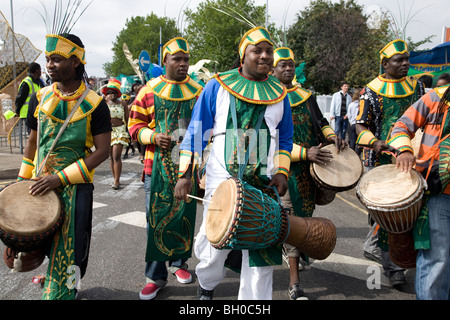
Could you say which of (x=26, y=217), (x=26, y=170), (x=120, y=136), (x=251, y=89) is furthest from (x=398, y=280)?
(x=120, y=136)

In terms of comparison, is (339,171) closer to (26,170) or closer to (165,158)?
(165,158)

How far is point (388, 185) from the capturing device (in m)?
2.91

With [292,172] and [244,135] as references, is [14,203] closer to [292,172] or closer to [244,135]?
[244,135]

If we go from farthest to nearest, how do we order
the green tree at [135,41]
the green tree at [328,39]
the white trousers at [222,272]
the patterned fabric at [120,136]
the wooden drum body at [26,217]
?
the green tree at [135,41] → the green tree at [328,39] → the patterned fabric at [120,136] → the white trousers at [222,272] → the wooden drum body at [26,217]

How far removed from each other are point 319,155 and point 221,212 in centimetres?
161

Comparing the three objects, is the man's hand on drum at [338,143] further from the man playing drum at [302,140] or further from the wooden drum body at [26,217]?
the wooden drum body at [26,217]

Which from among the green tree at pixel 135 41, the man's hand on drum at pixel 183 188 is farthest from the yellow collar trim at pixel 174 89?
the green tree at pixel 135 41

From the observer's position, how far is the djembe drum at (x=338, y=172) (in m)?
3.68

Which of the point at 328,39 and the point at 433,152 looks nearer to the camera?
the point at 433,152

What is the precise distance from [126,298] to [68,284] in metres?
0.81

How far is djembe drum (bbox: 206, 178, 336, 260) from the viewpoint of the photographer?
2.41 m

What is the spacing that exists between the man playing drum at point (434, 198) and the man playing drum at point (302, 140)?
1009 mm
